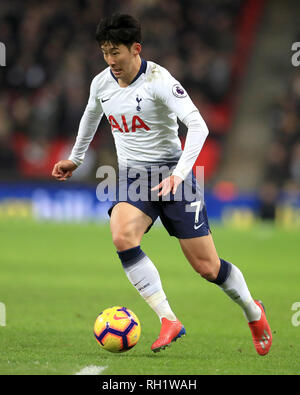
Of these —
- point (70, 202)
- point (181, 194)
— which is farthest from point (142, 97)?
point (70, 202)

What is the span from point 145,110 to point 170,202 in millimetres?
655

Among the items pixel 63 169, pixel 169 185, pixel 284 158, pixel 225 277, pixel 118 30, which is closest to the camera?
pixel 169 185

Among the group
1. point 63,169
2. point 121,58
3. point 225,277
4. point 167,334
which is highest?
point 121,58

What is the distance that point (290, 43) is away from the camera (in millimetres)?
22641

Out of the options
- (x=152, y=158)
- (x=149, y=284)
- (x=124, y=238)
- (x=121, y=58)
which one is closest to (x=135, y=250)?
(x=124, y=238)

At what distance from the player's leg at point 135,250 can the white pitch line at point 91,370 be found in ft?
2.66

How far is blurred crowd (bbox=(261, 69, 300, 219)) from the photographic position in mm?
17688

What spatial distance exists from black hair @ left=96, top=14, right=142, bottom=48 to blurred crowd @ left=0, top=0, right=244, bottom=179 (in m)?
13.2

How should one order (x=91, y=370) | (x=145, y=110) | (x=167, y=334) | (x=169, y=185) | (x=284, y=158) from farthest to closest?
1. (x=284, y=158)
2. (x=145, y=110)
3. (x=167, y=334)
4. (x=169, y=185)
5. (x=91, y=370)

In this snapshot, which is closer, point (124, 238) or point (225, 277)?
point (124, 238)

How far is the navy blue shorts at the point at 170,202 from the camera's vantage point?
557cm

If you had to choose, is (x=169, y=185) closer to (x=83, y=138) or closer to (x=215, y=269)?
(x=215, y=269)

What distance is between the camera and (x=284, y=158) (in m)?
18.5

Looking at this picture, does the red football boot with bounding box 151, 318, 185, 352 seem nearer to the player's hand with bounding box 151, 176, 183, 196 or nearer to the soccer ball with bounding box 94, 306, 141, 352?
the soccer ball with bounding box 94, 306, 141, 352
